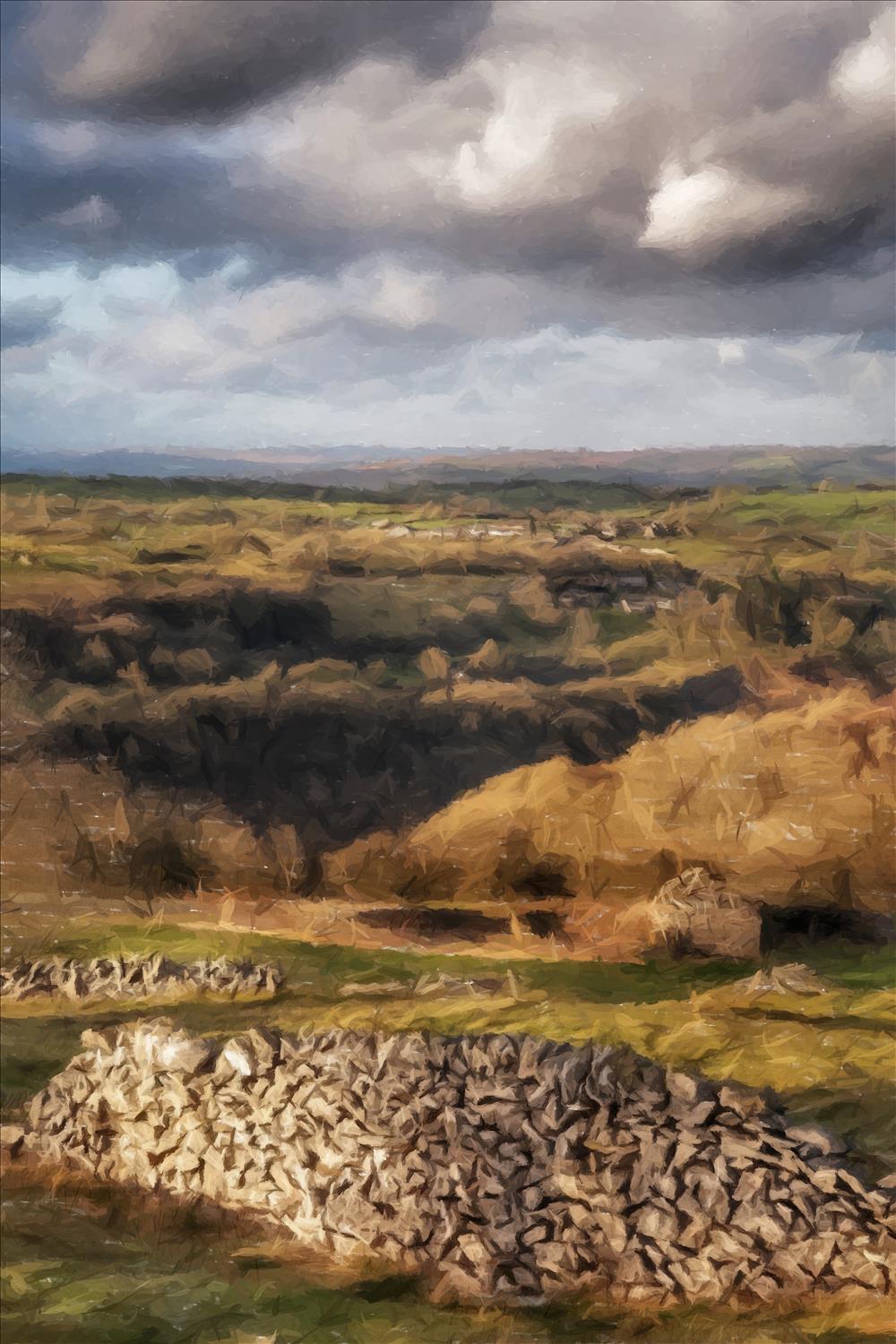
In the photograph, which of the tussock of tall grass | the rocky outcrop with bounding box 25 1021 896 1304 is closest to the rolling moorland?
the tussock of tall grass

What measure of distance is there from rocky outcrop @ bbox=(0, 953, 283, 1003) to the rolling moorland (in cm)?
3

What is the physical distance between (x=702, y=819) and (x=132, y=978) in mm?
1322

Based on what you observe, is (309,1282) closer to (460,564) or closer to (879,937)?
(879,937)

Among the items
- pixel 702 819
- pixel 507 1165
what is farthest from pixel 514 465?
pixel 507 1165

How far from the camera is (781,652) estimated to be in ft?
7.92

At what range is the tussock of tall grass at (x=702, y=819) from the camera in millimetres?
2322

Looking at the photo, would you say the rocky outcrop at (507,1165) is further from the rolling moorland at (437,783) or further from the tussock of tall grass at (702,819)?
the tussock of tall grass at (702,819)

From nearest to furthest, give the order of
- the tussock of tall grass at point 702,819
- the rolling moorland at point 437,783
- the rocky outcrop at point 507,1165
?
the rocky outcrop at point 507,1165 → the rolling moorland at point 437,783 → the tussock of tall grass at point 702,819

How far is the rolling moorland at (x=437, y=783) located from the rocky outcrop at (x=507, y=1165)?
11 cm

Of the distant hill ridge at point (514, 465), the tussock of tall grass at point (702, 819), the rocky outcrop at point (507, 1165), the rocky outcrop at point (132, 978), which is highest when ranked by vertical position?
the distant hill ridge at point (514, 465)

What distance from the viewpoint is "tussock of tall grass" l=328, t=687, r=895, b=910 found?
2322mm

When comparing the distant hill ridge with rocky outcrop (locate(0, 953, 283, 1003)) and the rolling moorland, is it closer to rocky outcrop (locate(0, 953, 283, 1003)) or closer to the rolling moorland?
the rolling moorland

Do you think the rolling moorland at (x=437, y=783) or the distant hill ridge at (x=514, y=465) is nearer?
the rolling moorland at (x=437, y=783)

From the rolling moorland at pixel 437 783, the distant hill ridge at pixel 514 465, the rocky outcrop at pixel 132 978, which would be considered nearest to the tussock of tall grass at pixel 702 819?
the rolling moorland at pixel 437 783
